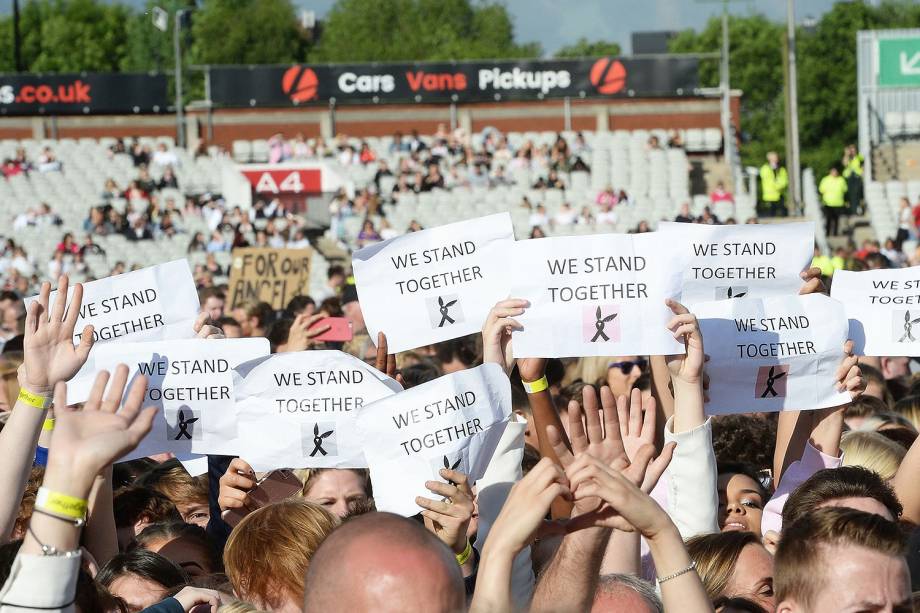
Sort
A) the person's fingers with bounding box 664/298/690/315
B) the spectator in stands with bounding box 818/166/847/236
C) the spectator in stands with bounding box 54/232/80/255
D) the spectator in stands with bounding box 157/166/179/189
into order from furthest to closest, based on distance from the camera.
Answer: the spectator in stands with bounding box 157/166/179/189
the spectator in stands with bounding box 818/166/847/236
the spectator in stands with bounding box 54/232/80/255
the person's fingers with bounding box 664/298/690/315

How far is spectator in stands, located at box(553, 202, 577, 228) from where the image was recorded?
29.3m

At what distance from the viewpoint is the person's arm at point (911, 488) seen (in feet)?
15.3

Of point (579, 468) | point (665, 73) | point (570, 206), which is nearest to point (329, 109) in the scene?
point (665, 73)

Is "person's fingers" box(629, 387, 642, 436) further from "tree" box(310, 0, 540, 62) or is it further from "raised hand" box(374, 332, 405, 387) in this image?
"tree" box(310, 0, 540, 62)

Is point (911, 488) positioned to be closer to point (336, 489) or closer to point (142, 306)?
point (336, 489)

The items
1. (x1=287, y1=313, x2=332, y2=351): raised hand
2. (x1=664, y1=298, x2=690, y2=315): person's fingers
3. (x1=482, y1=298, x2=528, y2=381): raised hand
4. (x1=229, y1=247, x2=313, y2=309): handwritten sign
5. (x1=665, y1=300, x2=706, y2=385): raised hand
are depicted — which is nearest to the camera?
(x1=665, y1=300, x2=706, y2=385): raised hand

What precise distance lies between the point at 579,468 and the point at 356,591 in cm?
69

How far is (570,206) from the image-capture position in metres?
30.9

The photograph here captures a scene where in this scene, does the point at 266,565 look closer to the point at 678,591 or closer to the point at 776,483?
the point at 678,591

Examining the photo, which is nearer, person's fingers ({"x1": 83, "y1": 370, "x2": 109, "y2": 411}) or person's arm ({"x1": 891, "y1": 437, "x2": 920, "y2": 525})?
person's fingers ({"x1": 83, "y1": 370, "x2": 109, "y2": 411})

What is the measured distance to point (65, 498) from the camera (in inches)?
106

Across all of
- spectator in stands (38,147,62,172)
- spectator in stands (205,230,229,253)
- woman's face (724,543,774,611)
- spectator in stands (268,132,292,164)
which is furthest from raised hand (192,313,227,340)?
spectator in stands (38,147,62,172)

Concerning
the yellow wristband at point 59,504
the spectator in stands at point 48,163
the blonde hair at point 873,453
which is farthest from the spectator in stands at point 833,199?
the yellow wristband at point 59,504

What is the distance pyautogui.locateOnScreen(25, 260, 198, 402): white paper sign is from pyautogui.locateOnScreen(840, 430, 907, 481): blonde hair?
8.77 feet
